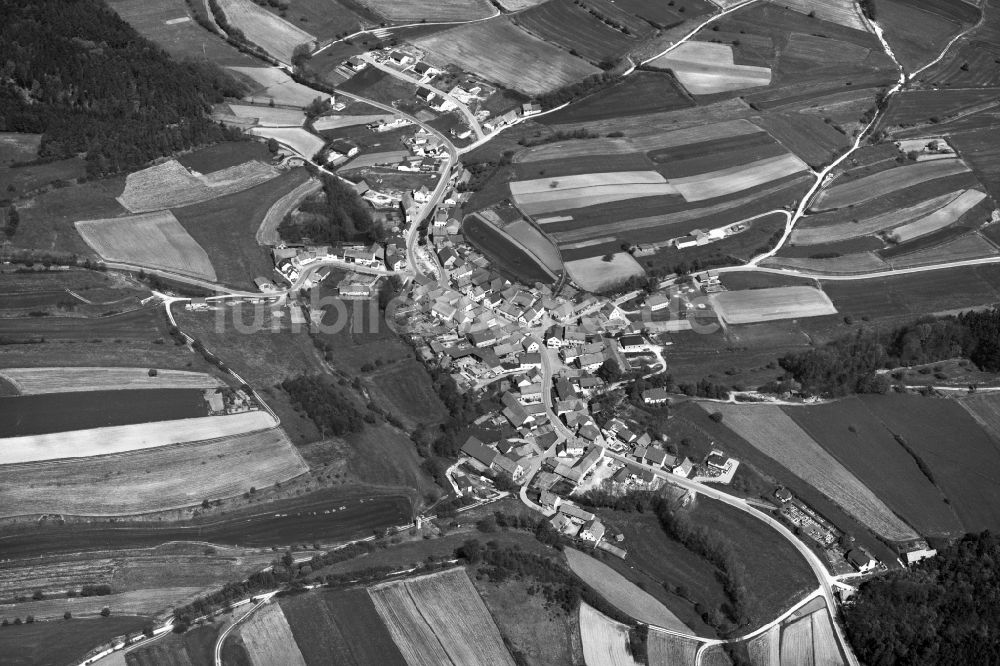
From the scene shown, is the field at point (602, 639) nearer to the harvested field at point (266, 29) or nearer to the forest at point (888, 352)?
the forest at point (888, 352)

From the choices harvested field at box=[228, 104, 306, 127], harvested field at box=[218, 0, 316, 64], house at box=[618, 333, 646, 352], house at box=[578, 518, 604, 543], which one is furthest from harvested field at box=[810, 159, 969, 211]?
harvested field at box=[218, 0, 316, 64]

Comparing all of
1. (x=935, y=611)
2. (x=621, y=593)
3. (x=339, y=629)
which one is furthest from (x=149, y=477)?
(x=935, y=611)

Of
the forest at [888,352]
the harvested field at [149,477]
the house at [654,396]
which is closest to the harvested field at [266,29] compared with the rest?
the harvested field at [149,477]

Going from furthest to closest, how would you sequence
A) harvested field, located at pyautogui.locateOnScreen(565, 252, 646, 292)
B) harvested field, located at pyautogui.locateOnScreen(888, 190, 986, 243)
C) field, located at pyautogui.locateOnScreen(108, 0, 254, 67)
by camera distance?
field, located at pyautogui.locateOnScreen(108, 0, 254, 67)
harvested field, located at pyautogui.locateOnScreen(888, 190, 986, 243)
harvested field, located at pyautogui.locateOnScreen(565, 252, 646, 292)

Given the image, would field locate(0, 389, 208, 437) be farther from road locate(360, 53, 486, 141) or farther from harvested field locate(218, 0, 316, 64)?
harvested field locate(218, 0, 316, 64)

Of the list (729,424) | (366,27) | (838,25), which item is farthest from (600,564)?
(838,25)

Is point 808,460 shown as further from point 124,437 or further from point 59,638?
point 59,638
